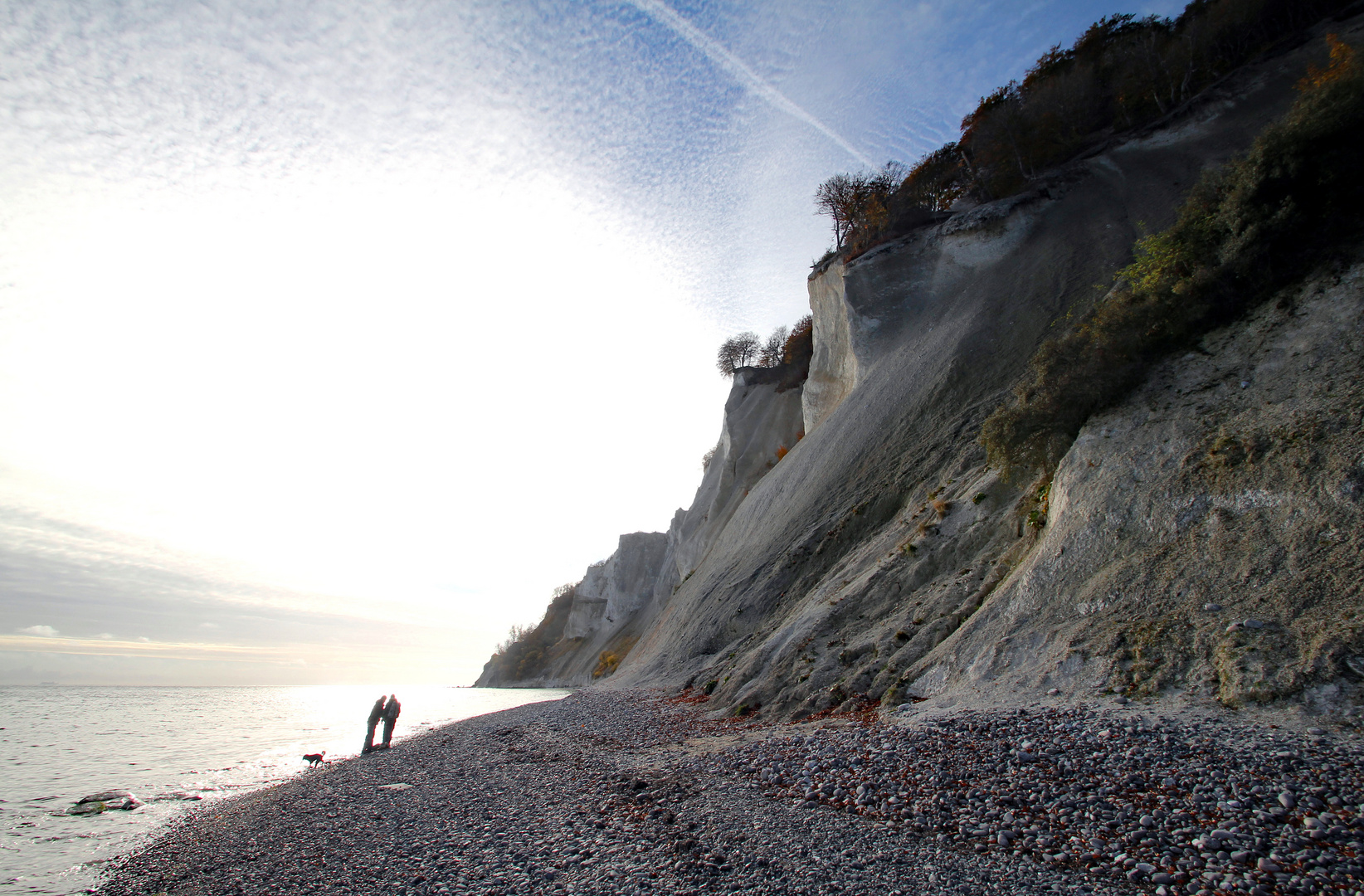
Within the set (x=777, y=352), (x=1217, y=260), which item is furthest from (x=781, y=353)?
(x=1217, y=260)

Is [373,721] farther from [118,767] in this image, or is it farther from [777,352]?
[777,352]

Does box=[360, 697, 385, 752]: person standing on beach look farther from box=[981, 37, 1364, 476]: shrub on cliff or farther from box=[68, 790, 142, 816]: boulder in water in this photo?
box=[981, 37, 1364, 476]: shrub on cliff

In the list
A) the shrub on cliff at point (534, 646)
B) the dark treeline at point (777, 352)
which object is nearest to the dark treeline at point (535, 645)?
the shrub on cliff at point (534, 646)

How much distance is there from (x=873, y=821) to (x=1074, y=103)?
4160 centimetres

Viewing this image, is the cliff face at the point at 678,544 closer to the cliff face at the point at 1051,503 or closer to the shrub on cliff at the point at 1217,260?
the cliff face at the point at 1051,503

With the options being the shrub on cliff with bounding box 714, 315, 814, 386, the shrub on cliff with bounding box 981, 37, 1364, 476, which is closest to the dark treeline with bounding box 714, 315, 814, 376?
the shrub on cliff with bounding box 714, 315, 814, 386

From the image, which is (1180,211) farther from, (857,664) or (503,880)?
(503,880)

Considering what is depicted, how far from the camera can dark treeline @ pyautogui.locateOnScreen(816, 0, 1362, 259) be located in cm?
3095

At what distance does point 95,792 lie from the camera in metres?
14.4

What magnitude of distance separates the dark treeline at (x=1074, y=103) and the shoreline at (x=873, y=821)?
3106cm

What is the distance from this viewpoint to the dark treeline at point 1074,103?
31.0 m

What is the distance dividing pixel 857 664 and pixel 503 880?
969cm

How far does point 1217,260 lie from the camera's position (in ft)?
44.1

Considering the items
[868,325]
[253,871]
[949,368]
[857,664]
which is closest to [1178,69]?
[868,325]
